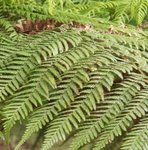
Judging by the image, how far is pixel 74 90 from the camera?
1427 millimetres

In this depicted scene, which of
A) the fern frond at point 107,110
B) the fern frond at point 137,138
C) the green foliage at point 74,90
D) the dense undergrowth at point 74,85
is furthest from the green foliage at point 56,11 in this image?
the fern frond at point 137,138

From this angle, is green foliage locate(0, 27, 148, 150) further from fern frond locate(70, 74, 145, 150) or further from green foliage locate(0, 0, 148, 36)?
green foliage locate(0, 0, 148, 36)

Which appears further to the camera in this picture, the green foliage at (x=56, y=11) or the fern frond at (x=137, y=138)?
the green foliage at (x=56, y=11)

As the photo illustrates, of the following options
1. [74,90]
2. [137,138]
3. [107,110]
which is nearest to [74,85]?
[74,90]

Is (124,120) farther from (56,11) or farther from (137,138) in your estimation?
(56,11)

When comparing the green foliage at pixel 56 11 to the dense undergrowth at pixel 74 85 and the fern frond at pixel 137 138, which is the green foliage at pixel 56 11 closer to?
the dense undergrowth at pixel 74 85

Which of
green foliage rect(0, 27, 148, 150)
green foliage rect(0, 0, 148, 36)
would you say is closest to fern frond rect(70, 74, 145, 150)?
green foliage rect(0, 27, 148, 150)

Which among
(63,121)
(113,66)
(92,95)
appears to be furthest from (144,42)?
(63,121)

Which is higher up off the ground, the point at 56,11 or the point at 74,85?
the point at 56,11

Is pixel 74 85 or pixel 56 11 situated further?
pixel 56 11

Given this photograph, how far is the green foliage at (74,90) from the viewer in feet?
4.47

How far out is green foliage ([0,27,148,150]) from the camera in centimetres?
136

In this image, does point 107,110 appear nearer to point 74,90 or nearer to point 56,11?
point 74,90

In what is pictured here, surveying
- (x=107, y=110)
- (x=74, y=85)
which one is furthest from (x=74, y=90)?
(x=107, y=110)
